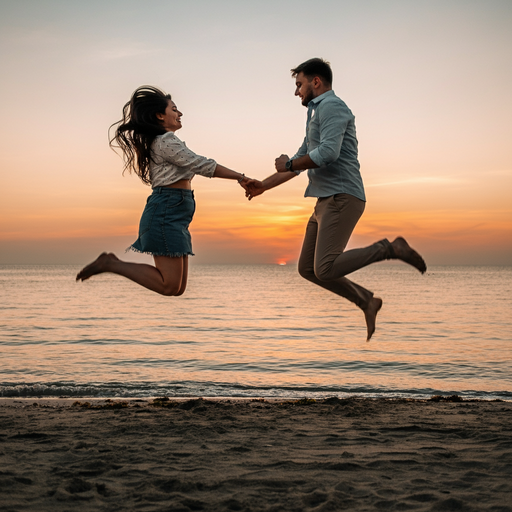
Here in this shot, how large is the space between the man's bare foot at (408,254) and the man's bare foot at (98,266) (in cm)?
251

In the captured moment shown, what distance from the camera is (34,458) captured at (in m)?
4.72

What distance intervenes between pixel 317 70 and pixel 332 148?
849mm

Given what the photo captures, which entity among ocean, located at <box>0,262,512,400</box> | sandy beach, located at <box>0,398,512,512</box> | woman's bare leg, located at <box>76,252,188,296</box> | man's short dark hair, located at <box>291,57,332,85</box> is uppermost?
man's short dark hair, located at <box>291,57,332,85</box>

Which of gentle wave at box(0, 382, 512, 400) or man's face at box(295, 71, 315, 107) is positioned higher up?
man's face at box(295, 71, 315, 107)

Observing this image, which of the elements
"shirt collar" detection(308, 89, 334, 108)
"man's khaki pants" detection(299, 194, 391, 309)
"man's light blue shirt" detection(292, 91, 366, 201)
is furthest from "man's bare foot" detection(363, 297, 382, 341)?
"shirt collar" detection(308, 89, 334, 108)

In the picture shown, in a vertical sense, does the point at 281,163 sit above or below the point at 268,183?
above

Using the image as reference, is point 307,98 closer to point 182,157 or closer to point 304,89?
point 304,89

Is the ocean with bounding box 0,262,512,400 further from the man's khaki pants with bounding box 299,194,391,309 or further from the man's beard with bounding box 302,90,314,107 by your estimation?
the man's beard with bounding box 302,90,314,107

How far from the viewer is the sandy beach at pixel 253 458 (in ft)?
12.3

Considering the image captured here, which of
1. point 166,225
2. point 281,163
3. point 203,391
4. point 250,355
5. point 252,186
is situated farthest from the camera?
point 250,355

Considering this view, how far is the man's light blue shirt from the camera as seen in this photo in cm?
Answer: 467

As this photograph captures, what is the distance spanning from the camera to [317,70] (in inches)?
196

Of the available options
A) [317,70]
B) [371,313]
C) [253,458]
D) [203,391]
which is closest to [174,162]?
[317,70]

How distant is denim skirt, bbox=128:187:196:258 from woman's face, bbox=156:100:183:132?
0.63 meters
